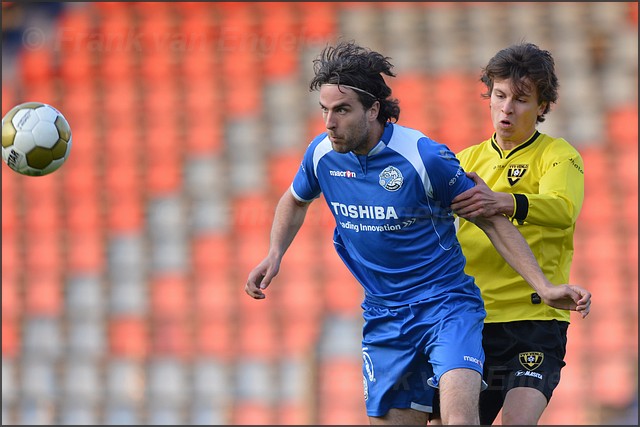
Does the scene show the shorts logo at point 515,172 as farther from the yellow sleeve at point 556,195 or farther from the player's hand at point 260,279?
the player's hand at point 260,279

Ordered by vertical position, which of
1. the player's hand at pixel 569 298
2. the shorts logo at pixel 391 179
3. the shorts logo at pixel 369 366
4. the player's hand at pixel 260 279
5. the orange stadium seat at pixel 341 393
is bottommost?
the orange stadium seat at pixel 341 393

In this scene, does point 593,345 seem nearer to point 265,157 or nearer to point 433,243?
point 265,157

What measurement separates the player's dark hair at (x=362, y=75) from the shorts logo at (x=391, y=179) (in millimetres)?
247

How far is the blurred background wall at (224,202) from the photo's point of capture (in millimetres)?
7906

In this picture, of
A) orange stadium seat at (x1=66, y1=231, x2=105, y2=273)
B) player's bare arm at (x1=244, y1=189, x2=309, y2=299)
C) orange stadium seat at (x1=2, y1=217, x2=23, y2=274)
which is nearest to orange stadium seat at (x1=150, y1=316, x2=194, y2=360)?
orange stadium seat at (x1=66, y1=231, x2=105, y2=273)

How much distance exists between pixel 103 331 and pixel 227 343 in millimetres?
1093

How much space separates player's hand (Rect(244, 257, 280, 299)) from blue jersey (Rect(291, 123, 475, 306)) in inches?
14.3

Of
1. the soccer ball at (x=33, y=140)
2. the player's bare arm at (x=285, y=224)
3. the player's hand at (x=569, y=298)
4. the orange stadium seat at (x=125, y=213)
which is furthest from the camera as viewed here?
the orange stadium seat at (x=125, y=213)

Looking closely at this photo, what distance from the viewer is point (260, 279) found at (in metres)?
4.19

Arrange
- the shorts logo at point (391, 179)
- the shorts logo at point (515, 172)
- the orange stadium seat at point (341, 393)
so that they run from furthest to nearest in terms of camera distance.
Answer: the orange stadium seat at point (341, 393)
the shorts logo at point (515, 172)
the shorts logo at point (391, 179)

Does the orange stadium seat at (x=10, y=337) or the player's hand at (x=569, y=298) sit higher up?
the player's hand at (x=569, y=298)

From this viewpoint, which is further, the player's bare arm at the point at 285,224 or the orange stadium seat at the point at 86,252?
the orange stadium seat at the point at 86,252

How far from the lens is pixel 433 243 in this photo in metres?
4.04

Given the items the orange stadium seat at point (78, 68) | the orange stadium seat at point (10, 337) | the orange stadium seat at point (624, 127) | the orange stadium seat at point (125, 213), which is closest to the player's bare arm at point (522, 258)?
the orange stadium seat at point (624, 127)
